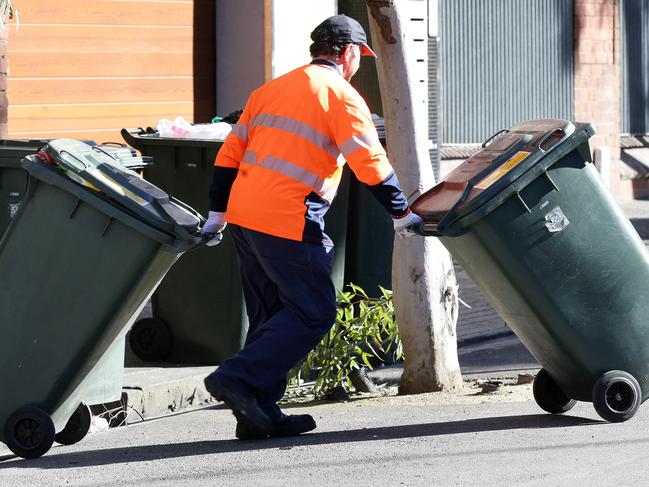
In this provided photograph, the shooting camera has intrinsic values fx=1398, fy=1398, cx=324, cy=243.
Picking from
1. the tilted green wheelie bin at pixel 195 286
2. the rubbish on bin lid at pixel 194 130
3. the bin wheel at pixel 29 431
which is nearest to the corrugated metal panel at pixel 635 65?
the tilted green wheelie bin at pixel 195 286

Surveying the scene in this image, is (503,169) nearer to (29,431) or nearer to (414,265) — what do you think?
(414,265)

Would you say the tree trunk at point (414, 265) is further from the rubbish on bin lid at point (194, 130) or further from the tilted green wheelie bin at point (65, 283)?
the tilted green wheelie bin at point (65, 283)

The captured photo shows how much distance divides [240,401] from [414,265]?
152cm

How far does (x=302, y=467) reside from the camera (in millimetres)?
5074

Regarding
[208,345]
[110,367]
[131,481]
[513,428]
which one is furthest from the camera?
[208,345]

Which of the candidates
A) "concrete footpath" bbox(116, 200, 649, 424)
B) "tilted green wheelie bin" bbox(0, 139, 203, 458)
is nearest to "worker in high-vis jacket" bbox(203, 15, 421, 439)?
"tilted green wheelie bin" bbox(0, 139, 203, 458)

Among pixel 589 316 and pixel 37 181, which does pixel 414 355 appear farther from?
pixel 37 181

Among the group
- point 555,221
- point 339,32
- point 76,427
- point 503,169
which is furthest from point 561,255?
point 76,427

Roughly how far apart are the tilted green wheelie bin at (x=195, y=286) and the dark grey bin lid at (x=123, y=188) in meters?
1.66

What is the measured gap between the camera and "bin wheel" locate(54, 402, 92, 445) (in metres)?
5.65

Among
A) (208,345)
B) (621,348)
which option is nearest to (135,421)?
(208,345)

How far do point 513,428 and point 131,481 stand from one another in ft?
5.35

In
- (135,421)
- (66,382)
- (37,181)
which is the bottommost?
(135,421)

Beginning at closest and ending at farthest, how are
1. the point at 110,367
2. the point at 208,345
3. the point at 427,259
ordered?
1. the point at 110,367
2. the point at 427,259
3. the point at 208,345
